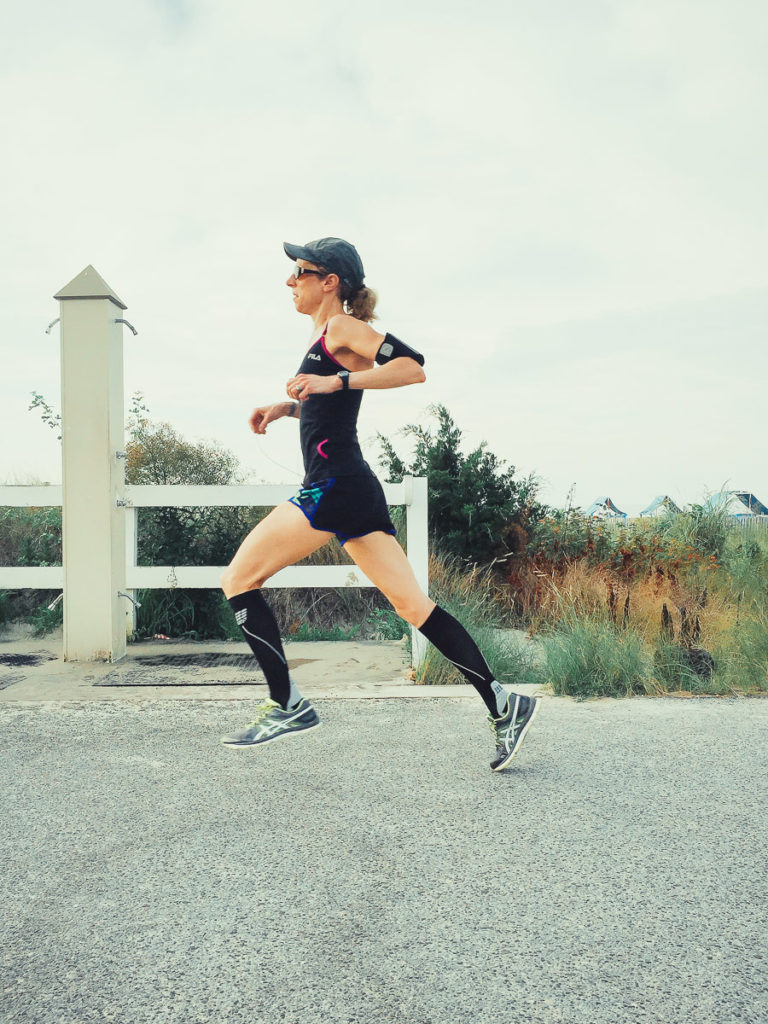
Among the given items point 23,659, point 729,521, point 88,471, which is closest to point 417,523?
point 88,471

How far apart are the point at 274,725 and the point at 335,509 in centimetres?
98

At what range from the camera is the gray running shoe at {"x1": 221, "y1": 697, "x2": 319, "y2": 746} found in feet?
12.5

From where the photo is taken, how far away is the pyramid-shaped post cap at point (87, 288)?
6.75m

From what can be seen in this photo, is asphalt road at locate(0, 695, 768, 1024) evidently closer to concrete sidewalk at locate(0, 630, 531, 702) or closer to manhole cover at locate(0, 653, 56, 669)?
concrete sidewalk at locate(0, 630, 531, 702)

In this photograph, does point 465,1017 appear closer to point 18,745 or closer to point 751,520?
point 18,745

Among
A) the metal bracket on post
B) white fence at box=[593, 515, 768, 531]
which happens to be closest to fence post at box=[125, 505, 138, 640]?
the metal bracket on post

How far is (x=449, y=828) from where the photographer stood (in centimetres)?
328

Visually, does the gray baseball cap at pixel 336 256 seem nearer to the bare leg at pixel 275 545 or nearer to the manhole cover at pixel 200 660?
the bare leg at pixel 275 545

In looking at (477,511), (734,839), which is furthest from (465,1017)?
(477,511)

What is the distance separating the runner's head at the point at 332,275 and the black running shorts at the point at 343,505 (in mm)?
796

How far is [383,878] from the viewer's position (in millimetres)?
2836

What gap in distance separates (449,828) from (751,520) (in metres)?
13.5

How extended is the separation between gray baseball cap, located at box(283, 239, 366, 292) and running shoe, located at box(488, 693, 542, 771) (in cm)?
197

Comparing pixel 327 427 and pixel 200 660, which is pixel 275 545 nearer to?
pixel 327 427
